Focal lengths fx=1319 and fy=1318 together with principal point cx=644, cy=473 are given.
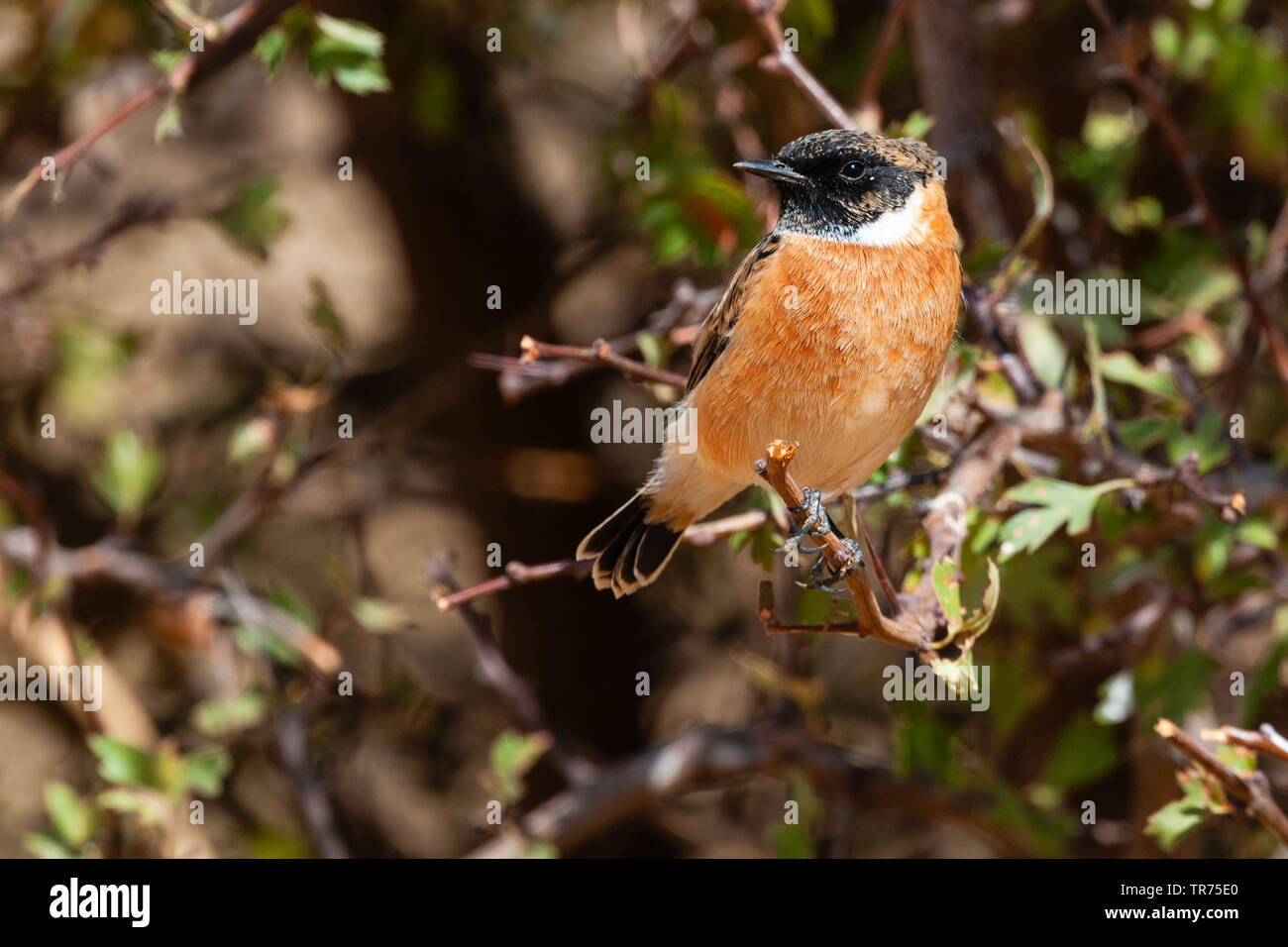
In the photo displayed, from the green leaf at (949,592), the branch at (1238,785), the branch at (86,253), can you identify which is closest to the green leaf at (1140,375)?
the branch at (1238,785)

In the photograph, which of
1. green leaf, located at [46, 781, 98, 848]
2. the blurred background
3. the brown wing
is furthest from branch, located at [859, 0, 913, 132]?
green leaf, located at [46, 781, 98, 848]

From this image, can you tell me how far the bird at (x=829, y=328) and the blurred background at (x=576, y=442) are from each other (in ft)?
0.67

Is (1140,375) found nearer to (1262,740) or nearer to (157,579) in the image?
(1262,740)

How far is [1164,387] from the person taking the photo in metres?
3.32

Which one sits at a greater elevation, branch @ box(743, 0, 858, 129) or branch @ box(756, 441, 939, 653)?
branch @ box(743, 0, 858, 129)

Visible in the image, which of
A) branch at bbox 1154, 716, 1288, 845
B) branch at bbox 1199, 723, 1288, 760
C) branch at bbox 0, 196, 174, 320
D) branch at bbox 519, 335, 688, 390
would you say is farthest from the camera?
branch at bbox 0, 196, 174, 320

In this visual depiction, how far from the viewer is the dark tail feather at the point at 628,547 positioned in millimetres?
3008

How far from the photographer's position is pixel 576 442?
5535 millimetres

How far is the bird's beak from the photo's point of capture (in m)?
2.86

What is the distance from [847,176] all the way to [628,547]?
970 millimetres

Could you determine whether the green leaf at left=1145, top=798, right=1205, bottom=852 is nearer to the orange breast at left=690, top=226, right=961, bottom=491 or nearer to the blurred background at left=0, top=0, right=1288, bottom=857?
the blurred background at left=0, top=0, right=1288, bottom=857

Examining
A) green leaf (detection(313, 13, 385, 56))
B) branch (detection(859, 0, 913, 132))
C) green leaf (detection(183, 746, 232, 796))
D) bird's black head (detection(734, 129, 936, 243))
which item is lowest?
green leaf (detection(183, 746, 232, 796))
